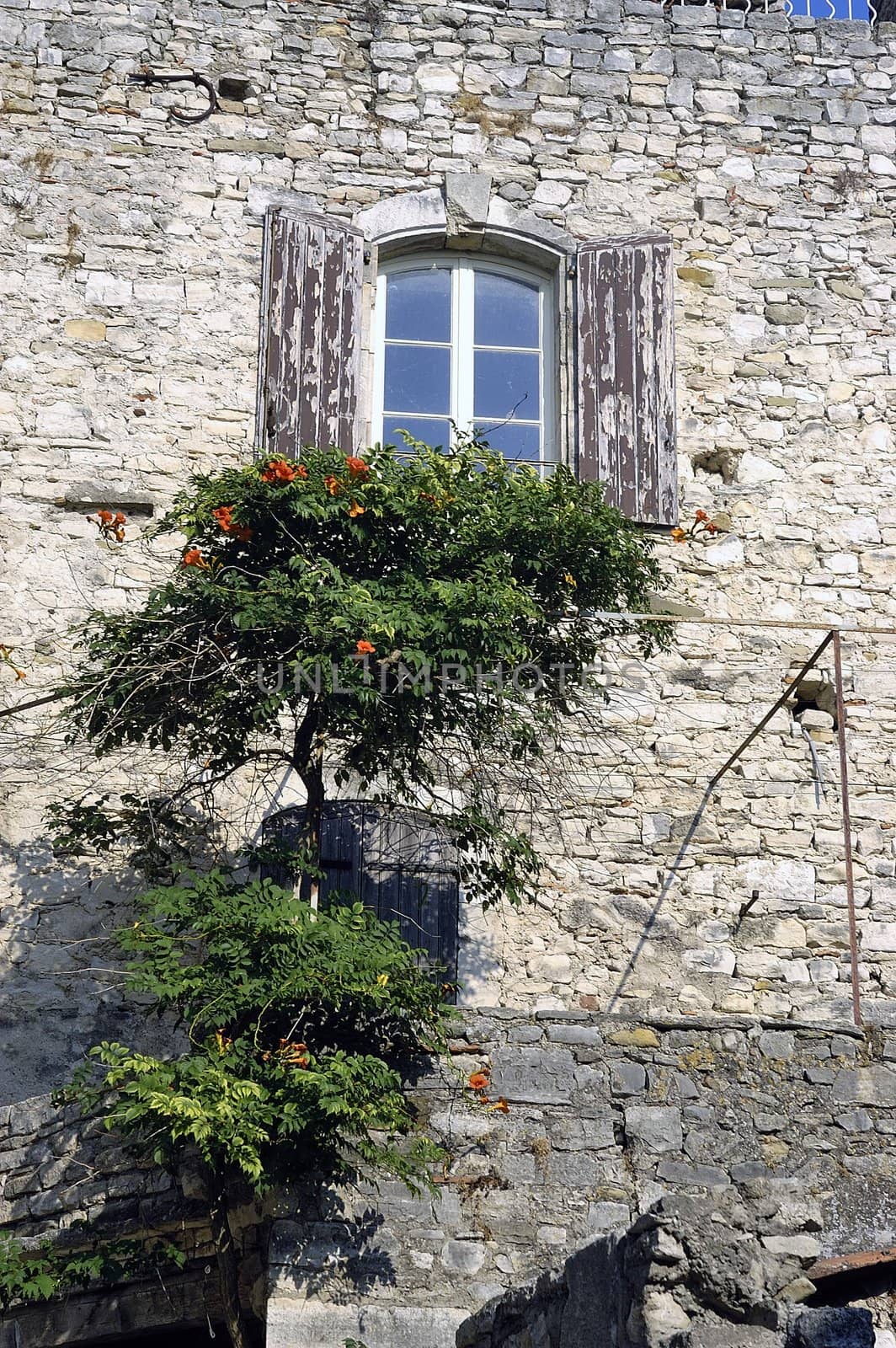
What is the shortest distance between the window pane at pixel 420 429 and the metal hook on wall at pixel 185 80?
190 cm

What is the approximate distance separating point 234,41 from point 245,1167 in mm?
6174

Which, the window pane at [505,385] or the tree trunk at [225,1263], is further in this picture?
the window pane at [505,385]

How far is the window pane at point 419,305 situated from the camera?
29.6 ft

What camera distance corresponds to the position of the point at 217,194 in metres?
8.93

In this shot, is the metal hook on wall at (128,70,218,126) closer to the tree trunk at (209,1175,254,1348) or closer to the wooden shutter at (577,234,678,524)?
the wooden shutter at (577,234,678,524)

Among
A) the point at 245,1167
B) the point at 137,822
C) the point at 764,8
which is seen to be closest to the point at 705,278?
the point at 764,8

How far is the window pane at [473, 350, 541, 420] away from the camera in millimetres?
8875

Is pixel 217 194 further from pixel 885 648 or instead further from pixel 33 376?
pixel 885 648

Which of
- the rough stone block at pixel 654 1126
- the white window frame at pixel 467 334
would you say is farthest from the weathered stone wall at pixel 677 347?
the rough stone block at pixel 654 1126

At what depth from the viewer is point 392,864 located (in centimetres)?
800

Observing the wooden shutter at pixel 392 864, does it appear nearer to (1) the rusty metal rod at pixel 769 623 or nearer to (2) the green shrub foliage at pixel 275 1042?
(1) the rusty metal rod at pixel 769 623

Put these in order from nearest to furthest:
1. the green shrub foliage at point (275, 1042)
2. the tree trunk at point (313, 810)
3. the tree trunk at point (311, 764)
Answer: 1. the green shrub foliage at point (275, 1042)
2. the tree trunk at point (313, 810)
3. the tree trunk at point (311, 764)

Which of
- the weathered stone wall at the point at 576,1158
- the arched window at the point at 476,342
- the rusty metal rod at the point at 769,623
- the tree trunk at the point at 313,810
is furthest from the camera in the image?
the arched window at the point at 476,342

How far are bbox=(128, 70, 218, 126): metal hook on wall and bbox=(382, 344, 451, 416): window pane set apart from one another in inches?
62.0
